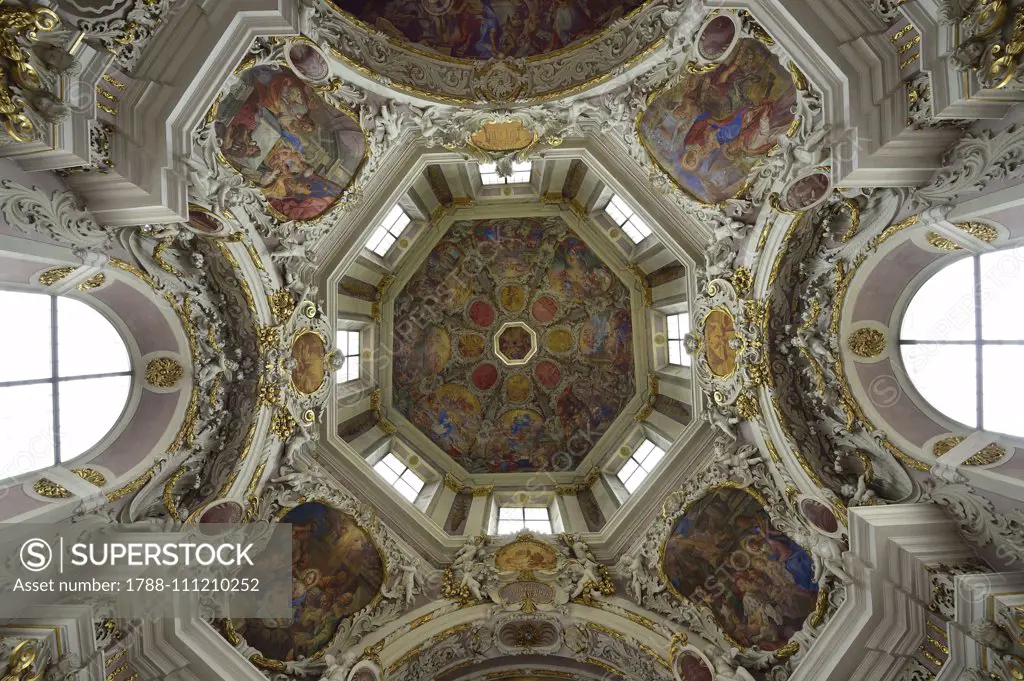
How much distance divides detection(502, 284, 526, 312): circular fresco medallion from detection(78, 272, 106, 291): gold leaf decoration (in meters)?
10.1

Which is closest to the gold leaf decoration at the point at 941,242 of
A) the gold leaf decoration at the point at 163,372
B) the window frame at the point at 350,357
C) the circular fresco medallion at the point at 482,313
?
the circular fresco medallion at the point at 482,313

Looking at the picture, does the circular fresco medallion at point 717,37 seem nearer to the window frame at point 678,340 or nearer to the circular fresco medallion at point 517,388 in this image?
the window frame at point 678,340

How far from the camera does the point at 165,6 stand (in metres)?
6.55

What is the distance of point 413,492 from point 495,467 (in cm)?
261

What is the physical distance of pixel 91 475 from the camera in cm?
796

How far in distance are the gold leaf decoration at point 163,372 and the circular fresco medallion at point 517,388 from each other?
9.23m

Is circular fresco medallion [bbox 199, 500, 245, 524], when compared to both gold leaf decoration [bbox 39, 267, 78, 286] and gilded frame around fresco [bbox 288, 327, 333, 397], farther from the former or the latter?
gold leaf decoration [bbox 39, 267, 78, 286]

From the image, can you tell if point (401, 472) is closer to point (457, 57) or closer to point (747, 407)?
point (747, 407)

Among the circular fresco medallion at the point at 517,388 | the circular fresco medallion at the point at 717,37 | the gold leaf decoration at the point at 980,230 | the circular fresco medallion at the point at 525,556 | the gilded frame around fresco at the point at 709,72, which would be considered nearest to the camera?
the gold leaf decoration at the point at 980,230

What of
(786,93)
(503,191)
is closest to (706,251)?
(786,93)

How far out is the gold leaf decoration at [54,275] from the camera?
7008 mm

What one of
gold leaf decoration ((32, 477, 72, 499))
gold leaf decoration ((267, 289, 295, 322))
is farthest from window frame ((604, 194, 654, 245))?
gold leaf decoration ((32, 477, 72, 499))

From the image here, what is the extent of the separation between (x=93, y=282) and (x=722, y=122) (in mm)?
10097

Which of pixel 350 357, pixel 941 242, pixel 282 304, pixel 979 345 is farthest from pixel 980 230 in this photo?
pixel 350 357
